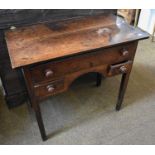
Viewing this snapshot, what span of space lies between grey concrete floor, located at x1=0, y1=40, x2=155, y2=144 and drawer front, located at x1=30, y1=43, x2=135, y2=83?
592 millimetres

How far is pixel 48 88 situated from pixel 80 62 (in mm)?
258

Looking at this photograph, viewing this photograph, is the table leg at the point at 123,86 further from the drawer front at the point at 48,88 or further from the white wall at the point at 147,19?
the white wall at the point at 147,19

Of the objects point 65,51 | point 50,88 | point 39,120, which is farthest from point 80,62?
point 39,120

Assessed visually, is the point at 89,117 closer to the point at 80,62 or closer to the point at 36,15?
the point at 80,62

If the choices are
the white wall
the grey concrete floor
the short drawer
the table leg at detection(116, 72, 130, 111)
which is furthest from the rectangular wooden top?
the white wall

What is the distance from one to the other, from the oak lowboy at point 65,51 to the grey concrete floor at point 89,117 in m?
0.21

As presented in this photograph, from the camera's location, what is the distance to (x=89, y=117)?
1.52 metres

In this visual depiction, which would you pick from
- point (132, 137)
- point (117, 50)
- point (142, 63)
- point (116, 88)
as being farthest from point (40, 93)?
point (142, 63)

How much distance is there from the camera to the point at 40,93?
106 centimetres

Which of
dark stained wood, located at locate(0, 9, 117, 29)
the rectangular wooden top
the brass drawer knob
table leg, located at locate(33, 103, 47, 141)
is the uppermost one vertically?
dark stained wood, located at locate(0, 9, 117, 29)

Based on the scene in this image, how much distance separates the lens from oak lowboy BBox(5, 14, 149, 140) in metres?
0.95

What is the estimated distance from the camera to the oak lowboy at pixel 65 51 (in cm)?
95

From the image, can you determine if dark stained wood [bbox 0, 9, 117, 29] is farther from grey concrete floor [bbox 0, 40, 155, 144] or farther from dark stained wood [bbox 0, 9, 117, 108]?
grey concrete floor [bbox 0, 40, 155, 144]
